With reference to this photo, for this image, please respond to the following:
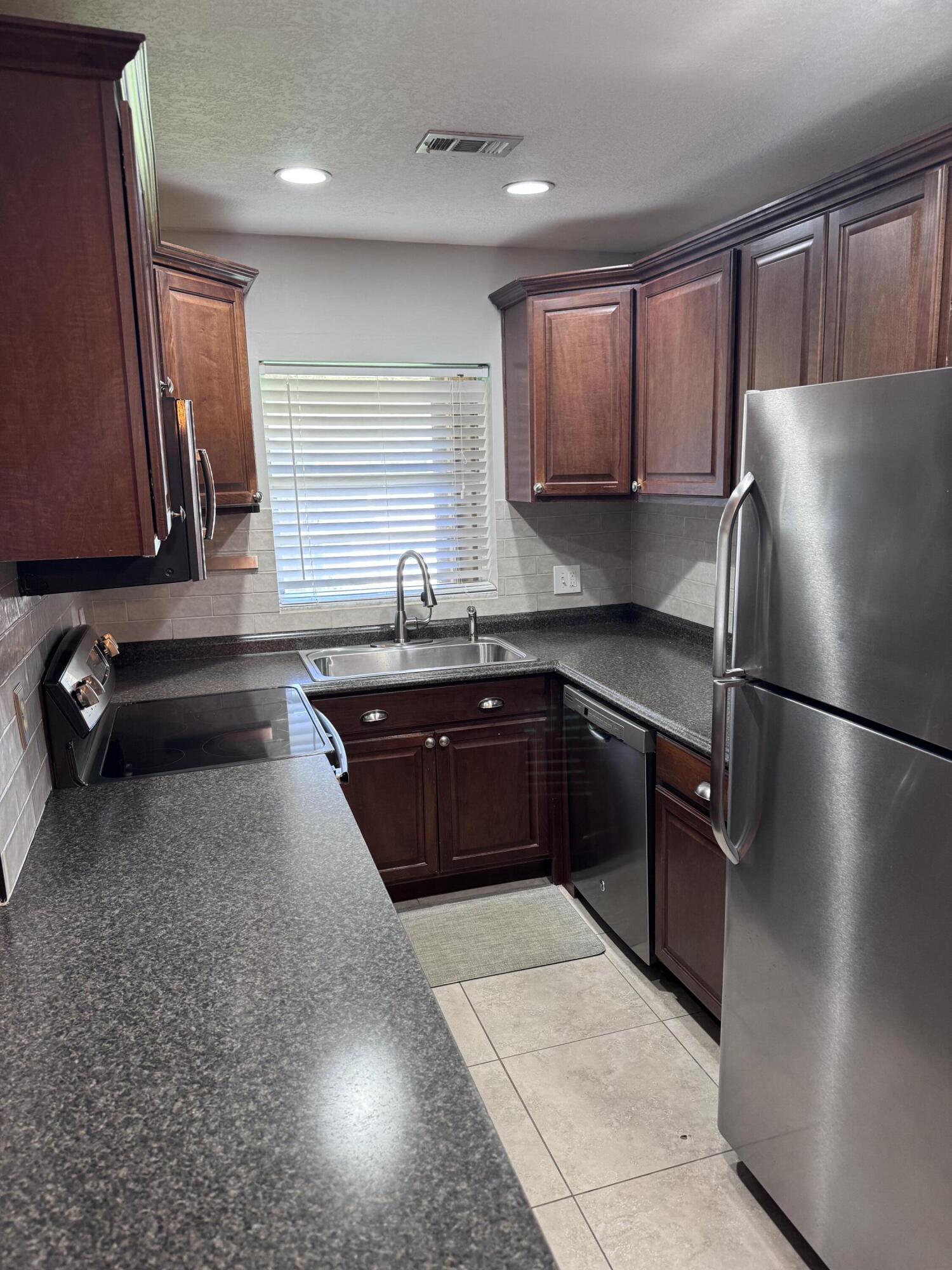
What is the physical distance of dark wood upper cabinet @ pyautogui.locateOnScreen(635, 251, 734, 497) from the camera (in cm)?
258

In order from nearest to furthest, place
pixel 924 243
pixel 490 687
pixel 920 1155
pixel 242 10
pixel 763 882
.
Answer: pixel 920 1155, pixel 242 10, pixel 763 882, pixel 924 243, pixel 490 687

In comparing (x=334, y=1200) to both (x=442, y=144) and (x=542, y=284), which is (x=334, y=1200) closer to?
(x=442, y=144)

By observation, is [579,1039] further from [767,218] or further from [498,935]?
[767,218]

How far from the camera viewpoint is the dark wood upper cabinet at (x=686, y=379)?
258 cm

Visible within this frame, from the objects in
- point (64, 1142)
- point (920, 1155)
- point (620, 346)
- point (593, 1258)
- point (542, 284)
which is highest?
point (542, 284)

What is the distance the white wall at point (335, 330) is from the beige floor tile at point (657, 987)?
1501mm

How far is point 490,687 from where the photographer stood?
3.07 metres

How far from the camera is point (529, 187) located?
262 centimetres

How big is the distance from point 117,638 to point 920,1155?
2.86 metres

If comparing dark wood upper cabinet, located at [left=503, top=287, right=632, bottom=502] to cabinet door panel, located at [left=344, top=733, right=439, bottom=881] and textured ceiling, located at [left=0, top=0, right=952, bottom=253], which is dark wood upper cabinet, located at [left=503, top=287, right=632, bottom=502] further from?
cabinet door panel, located at [left=344, top=733, right=439, bottom=881]

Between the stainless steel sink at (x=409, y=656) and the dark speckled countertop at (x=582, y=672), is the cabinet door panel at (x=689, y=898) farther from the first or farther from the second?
the stainless steel sink at (x=409, y=656)

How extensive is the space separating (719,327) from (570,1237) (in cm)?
239

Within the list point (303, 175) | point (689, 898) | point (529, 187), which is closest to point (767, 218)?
point (529, 187)

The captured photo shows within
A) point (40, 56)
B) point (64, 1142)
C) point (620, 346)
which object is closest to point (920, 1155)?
point (64, 1142)
